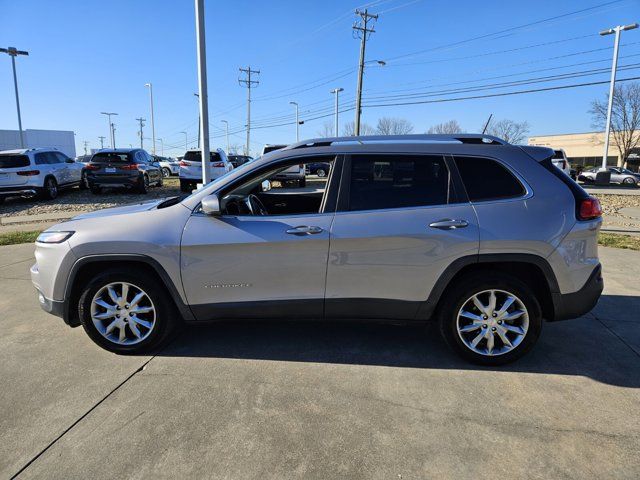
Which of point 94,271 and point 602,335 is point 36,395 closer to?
point 94,271

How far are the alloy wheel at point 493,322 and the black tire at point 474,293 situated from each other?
27 millimetres

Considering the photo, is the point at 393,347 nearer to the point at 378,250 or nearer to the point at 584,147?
the point at 378,250

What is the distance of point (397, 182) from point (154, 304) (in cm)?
218

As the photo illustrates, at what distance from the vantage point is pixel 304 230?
3.23 m

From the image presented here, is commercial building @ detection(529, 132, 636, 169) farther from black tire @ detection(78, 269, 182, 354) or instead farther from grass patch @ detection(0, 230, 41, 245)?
black tire @ detection(78, 269, 182, 354)

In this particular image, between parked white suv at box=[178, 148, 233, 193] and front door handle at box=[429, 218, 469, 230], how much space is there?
15079 mm

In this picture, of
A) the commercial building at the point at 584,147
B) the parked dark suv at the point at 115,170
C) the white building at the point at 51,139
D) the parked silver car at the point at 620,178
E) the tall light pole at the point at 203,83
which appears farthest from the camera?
the white building at the point at 51,139

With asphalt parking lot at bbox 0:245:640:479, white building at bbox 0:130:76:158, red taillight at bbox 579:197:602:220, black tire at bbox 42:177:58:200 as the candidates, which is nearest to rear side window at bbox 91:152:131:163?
black tire at bbox 42:177:58:200

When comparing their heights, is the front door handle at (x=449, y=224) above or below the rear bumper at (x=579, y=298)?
above

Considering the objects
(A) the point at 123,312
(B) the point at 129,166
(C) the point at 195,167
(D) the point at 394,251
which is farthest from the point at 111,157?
(D) the point at 394,251

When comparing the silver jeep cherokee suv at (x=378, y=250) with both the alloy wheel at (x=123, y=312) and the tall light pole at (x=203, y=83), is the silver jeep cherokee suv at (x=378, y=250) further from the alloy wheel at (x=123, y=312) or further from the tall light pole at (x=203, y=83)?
the tall light pole at (x=203, y=83)

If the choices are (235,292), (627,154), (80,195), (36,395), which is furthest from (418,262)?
(627,154)

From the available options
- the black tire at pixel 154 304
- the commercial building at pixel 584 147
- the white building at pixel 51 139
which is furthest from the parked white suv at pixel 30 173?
the commercial building at pixel 584 147

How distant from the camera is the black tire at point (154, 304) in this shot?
3.43 metres
